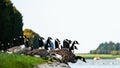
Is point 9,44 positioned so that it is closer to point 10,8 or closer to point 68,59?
point 10,8

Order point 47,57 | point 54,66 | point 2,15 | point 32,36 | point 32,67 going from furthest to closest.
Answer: point 32,36 < point 2,15 < point 47,57 < point 54,66 < point 32,67

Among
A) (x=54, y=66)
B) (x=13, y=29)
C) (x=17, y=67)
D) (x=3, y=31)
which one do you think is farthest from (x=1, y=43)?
(x=17, y=67)

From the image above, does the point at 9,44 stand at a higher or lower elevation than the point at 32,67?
higher

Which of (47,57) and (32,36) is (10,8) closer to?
(47,57)

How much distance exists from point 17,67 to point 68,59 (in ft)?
42.0

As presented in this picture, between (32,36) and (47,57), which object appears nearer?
(47,57)

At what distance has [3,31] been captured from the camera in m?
84.0

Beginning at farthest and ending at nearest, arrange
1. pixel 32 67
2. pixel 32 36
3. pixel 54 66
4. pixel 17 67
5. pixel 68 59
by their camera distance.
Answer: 1. pixel 32 36
2. pixel 68 59
3. pixel 54 66
4. pixel 32 67
5. pixel 17 67

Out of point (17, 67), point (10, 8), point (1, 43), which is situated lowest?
point (17, 67)

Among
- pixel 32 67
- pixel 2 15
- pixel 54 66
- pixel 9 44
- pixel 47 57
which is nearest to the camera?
pixel 32 67

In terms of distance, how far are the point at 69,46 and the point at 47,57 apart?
6.43 ft

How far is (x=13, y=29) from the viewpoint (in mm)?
95375

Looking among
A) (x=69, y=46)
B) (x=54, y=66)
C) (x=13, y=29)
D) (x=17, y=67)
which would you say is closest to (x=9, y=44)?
(x=13, y=29)

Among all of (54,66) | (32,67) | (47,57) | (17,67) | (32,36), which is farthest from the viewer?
(32,36)
